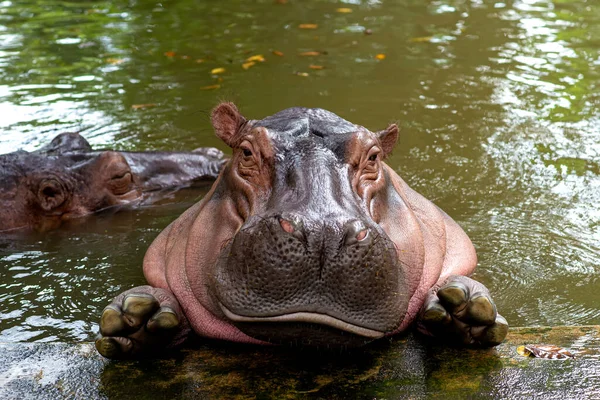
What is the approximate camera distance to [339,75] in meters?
9.14

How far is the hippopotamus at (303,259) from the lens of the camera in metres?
2.99

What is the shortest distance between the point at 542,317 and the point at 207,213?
166 cm

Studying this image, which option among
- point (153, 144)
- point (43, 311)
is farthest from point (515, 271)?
point (153, 144)

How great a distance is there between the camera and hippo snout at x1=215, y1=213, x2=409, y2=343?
9.74ft

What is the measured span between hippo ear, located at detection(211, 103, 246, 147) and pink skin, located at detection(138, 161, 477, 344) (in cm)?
27

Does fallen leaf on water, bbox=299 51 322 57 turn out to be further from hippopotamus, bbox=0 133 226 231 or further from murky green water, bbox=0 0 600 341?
hippopotamus, bbox=0 133 226 231

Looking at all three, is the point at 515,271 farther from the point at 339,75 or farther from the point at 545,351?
the point at 339,75

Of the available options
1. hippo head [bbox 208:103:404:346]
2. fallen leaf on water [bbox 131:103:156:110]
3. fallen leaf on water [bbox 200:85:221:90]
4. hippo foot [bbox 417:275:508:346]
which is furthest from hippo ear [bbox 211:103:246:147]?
fallen leaf on water [bbox 200:85:221:90]

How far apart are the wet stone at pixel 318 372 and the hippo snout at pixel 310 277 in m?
0.21

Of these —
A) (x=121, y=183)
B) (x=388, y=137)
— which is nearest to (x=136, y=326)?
(x=388, y=137)

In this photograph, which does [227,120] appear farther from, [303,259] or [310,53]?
Result: [310,53]

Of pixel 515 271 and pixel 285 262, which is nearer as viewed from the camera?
pixel 285 262

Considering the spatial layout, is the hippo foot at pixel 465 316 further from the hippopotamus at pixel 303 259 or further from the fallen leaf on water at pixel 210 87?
the fallen leaf on water at pixel 210 87

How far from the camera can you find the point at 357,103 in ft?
27.0
